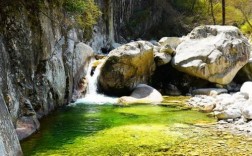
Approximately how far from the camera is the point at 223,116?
14789mm

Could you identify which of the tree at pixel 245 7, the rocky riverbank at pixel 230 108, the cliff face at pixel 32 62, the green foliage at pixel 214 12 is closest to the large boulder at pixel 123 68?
the cliff face at pixel 32 62

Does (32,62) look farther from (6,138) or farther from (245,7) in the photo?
(245,7)

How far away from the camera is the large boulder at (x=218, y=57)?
21.9 m

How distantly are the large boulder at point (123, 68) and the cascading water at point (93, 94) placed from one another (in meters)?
0.45

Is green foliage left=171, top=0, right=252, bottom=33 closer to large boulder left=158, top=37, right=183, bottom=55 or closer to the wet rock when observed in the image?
large boulder left=158, top=37, right=183, bottom=55

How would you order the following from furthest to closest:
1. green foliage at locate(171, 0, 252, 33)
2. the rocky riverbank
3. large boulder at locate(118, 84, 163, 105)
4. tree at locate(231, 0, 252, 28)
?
green foliage at locate(171, 0, 252, 33), tree at locate(231, 0, 252, 28), large boulder at locate(118, 84, 163, 105), the rocky riverbank

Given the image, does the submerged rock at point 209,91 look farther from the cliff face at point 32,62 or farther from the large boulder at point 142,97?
the cliff face at point 32,62

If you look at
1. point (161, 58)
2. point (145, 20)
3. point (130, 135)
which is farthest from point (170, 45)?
point (145, 20)

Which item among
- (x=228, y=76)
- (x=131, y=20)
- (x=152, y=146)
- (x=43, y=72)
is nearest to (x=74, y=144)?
(x=152, y=146)

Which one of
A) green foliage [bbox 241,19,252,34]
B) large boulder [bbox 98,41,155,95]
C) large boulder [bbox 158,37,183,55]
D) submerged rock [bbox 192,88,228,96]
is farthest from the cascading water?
green foliage [bbox 241,19,252,34]

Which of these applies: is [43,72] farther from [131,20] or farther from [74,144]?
[131,20]

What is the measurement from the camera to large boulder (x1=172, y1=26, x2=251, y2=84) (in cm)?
2191

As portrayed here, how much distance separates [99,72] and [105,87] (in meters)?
1.09

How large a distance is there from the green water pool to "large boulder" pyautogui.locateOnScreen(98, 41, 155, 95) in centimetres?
439
